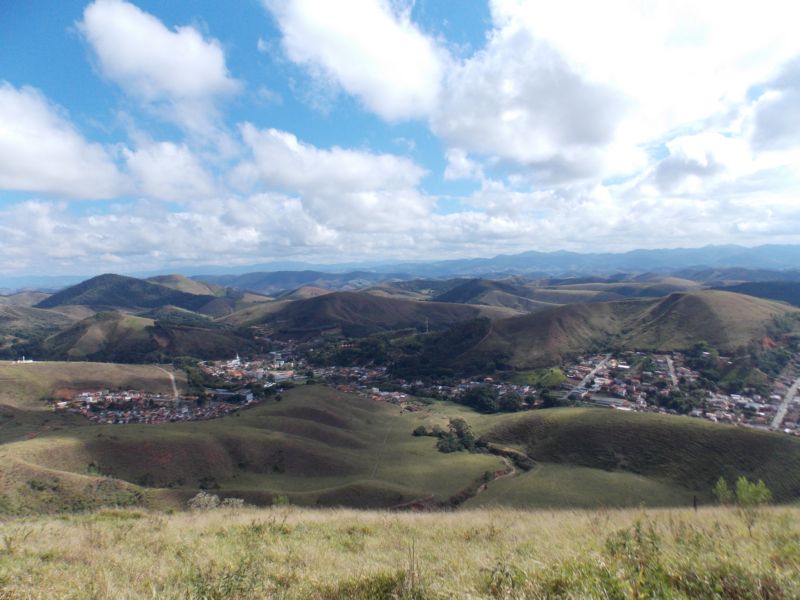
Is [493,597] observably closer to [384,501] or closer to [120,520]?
[120,520]

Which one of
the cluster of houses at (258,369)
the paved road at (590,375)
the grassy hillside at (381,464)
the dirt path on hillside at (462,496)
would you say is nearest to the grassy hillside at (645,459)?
the grassy hillside at (381,464)

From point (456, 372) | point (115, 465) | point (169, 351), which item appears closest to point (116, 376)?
point (169, 351)

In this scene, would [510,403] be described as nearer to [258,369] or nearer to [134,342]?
[258,369]

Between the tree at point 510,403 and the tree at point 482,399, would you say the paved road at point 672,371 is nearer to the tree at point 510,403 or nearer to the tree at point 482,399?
→ the tree at point 510,403

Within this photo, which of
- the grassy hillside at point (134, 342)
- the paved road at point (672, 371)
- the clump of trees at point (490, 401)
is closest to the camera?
the clump of trees at point (490, 401)

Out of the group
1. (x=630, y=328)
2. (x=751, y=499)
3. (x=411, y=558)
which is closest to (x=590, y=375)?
(x=630, y=328)

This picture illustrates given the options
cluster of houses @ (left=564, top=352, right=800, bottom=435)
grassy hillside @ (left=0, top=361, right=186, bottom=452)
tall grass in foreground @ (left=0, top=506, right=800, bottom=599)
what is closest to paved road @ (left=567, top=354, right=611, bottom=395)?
cluster of houses @ (left=564, top=352, right=800, bottom=435)
